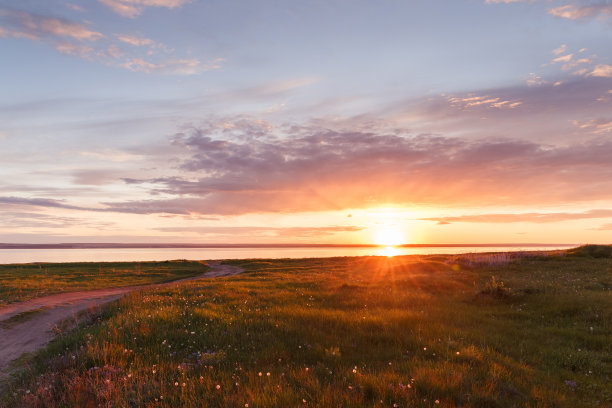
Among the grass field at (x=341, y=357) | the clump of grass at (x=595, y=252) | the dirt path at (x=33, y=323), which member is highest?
the clump of grass at (x=595, y=252)

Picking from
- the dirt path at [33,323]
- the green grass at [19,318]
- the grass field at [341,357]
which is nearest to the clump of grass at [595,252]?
the grass field at [341,357]

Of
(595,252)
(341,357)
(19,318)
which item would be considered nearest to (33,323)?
(19,318)

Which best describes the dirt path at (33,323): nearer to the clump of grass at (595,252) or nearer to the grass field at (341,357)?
the grass field at (341,357)

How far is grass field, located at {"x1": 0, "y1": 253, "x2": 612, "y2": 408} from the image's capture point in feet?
19.6

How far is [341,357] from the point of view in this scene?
8.19m

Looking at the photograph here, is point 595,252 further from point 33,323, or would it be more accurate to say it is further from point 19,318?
point 19,318

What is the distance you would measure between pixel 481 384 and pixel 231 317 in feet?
27.7

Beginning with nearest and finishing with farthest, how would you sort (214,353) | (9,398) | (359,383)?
(359,383)
(9,398)
(214,353)

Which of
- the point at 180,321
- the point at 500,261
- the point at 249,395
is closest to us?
the point at 249,395

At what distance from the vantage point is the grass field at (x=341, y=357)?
5980 mm

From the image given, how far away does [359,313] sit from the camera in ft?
42.2

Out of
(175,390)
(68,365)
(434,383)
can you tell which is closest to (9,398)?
(68,365)

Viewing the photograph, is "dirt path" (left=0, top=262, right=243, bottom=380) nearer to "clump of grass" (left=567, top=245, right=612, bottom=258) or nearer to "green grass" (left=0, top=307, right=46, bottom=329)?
"green grass" (left=0, top=307, right=46, bottom=329)

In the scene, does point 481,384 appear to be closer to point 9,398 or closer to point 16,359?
point 9,398
